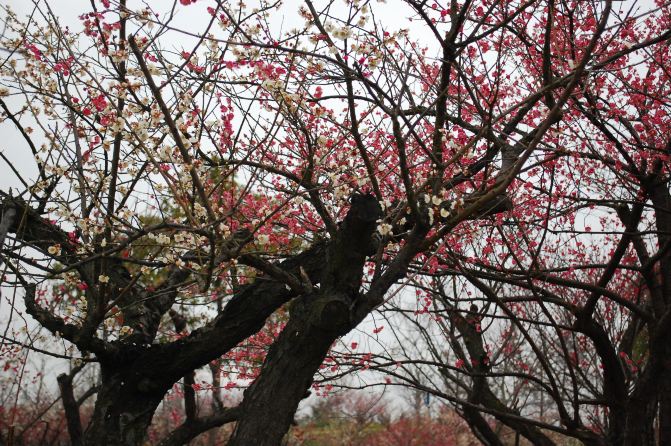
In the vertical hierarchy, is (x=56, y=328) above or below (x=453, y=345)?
below

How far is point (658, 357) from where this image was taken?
4.85 m

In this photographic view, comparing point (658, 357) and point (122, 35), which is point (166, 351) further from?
point (658, 357)

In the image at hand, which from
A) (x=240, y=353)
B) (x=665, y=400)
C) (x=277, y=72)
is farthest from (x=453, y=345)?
(x=277, y=72)

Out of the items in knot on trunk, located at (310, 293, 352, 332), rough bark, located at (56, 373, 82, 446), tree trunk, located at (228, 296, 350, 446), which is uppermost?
rough bark, located at (56, 373, 82, 446)

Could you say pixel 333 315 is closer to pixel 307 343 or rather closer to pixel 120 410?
pixel 307 343

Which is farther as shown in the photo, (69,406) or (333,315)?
(69,406)

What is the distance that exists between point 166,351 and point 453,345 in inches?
136

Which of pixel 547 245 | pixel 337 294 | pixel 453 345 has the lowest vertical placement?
pixel 337 294

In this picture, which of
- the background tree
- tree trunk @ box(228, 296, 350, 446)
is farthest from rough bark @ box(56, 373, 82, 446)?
tree trunk @ box(228, 296, 350, 446)

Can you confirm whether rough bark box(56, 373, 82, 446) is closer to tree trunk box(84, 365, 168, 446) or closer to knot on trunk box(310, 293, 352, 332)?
tree trunk box(84, 365, 168, 446)

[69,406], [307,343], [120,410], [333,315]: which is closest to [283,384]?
[307,343]

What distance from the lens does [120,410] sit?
17.1ft

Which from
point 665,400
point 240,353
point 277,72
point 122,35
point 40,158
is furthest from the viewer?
point 240,353

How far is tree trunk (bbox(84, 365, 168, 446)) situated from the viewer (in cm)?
514
